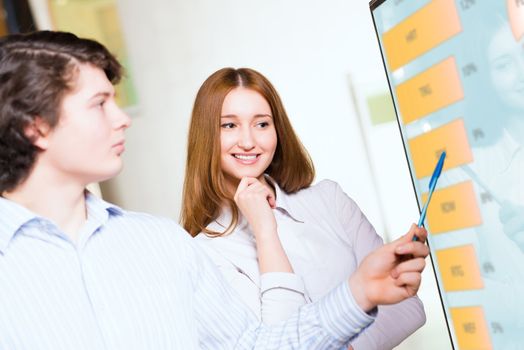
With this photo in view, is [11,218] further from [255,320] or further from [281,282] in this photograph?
[281,282]

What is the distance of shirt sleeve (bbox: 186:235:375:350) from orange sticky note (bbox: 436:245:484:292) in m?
0.21

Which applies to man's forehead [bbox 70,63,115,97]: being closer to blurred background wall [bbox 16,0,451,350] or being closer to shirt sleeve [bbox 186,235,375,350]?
shirt sleeve [bbox 186,235,375,350]

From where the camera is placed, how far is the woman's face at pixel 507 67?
0.97m

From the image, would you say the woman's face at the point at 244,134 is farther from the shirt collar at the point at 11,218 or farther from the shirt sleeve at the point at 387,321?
the shirt collar at the point at 11,218

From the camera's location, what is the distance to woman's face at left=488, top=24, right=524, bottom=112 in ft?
3.20

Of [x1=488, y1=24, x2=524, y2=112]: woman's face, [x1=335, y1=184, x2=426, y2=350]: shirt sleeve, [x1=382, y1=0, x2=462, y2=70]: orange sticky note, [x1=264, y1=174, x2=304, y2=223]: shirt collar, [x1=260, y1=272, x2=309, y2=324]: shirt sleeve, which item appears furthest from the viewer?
[x1=264, y1=174, x2=304, y2=223]: shirt collar

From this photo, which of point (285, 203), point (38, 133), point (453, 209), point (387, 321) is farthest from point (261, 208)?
point (38, 133)

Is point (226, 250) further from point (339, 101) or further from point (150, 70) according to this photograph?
point (150, 70)

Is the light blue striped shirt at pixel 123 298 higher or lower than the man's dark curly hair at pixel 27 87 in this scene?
lower

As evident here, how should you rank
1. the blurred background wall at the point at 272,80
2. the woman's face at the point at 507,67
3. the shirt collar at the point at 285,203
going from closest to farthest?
the woman's face at the point at 507,67 < the shirt collar at the point at 285,203 < the blurred background wall at the point at 272,80

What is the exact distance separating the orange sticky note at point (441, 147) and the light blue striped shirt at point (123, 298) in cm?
28

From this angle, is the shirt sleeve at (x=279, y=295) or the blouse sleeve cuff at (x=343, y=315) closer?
the blouse sleeve cuff at (x=343, y=315)

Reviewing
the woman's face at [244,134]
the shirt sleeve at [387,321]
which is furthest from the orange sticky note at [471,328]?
the woman's face at [244,134]

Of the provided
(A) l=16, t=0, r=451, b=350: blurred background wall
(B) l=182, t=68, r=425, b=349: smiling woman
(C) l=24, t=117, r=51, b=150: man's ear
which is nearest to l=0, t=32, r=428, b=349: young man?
(C) l=24, t=117, r=51, b=150: man's ear
